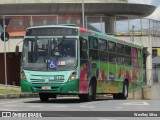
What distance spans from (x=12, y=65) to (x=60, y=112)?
2789cm

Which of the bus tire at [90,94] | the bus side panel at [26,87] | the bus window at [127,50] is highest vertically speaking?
the bus window at [127,50]

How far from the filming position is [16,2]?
155 feet

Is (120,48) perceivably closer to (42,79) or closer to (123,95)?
(123,95)

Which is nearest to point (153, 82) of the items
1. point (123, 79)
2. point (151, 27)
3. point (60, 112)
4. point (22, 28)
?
point (151, 27)

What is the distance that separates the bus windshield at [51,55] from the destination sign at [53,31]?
9.2 inches

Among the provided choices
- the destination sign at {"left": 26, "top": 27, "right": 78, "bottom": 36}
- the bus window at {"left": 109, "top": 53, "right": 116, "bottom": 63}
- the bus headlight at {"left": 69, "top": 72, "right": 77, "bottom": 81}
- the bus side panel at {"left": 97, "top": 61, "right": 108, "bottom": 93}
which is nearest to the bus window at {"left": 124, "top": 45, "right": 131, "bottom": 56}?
the bus window at {"left": 109, "top": 53, "right": 116, "bottom": 63}

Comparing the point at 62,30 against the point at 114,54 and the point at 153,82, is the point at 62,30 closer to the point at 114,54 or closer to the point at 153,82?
the point at 114,54

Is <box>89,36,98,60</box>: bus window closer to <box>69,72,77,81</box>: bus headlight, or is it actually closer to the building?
<box>69,72,77,81</box>: bus headlight

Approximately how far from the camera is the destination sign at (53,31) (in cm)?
2205

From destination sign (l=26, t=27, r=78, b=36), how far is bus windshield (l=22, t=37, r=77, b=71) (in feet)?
0.76

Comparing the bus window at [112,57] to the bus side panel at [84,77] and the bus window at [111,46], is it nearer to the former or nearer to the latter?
the bus window at [111,46]

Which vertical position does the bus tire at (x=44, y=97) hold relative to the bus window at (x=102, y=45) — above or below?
below

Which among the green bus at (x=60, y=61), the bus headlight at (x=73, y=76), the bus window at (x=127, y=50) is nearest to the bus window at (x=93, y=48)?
the green bus at (x=60, y=61)

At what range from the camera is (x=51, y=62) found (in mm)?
→ 21719
